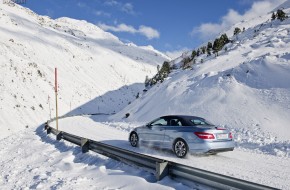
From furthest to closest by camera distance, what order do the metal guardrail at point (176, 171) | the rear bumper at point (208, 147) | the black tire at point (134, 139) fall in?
1. the black tire at point (134, 139)
2. the rear bumper at point (208, 147)
3. the metal guardrail at point (176, 171)

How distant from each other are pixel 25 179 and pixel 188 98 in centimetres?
1570

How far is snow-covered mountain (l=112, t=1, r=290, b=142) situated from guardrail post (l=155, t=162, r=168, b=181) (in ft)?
25.1

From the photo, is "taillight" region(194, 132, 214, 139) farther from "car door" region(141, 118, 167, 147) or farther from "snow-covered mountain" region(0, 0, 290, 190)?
"car door" region(141, 118, 167, 147)

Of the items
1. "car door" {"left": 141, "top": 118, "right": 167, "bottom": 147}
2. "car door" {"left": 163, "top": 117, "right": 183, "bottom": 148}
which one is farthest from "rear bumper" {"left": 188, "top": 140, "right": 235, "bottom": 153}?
"car door" {"left": 141, "top": 118, "right": 167, "bottom": 147}

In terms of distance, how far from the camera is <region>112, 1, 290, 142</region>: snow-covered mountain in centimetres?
1625

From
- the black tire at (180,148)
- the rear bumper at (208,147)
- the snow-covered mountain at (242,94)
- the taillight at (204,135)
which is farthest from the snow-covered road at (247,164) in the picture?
the snow-covered mountain at (242,94)

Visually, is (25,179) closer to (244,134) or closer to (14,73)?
(244,134)

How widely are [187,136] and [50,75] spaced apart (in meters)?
62.9

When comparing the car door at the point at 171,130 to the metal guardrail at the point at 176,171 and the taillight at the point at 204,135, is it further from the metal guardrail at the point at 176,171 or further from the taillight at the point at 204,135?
the metal guardrail at the point at 176,171

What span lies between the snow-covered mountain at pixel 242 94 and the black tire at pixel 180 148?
4780 millimetres

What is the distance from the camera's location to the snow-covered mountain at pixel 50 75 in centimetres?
5044

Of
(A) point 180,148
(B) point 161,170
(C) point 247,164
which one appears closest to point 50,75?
(A) point 180,148

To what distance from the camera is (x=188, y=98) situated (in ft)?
75.6

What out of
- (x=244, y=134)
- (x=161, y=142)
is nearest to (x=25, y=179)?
(x=161, y=142)
